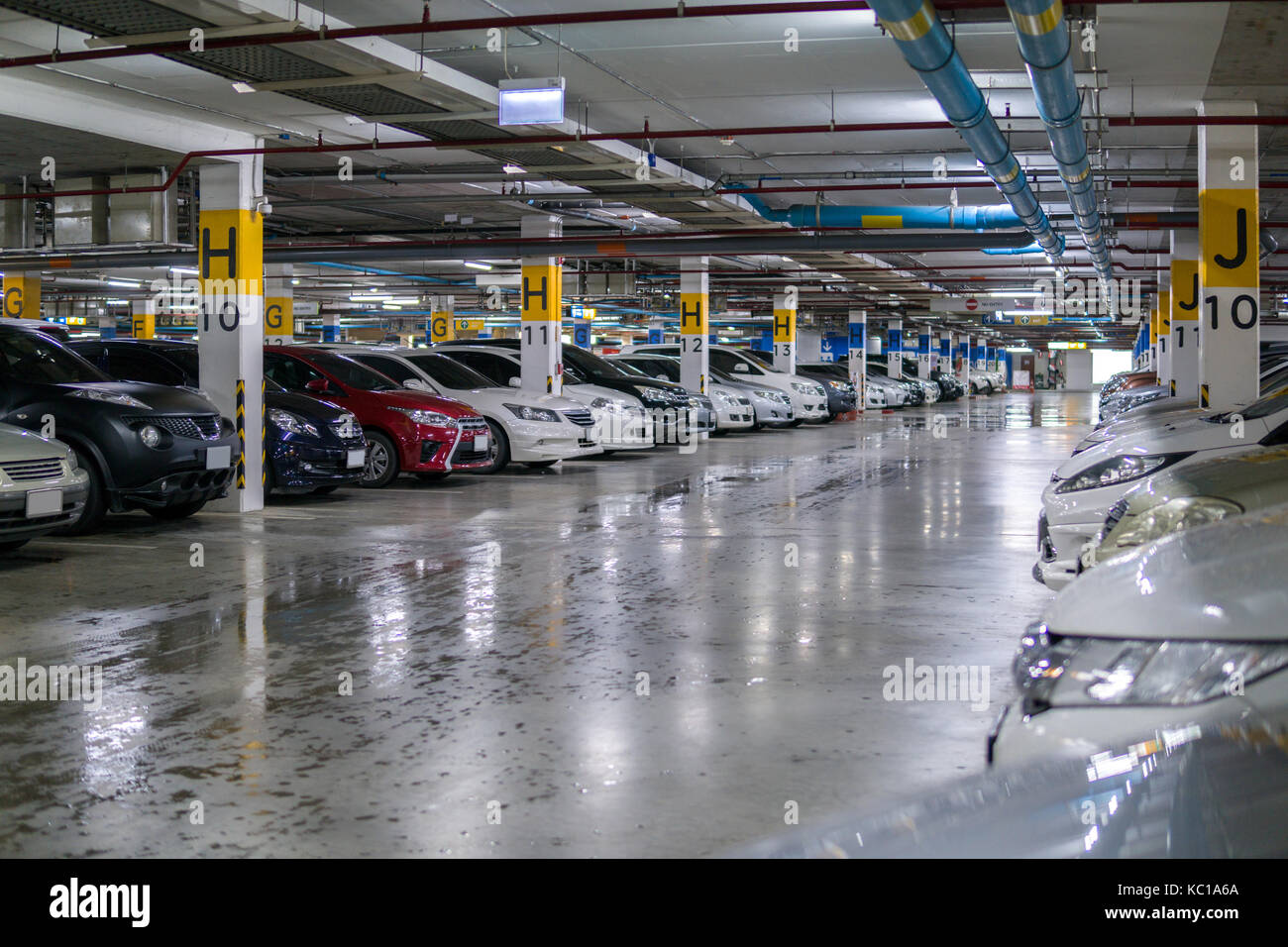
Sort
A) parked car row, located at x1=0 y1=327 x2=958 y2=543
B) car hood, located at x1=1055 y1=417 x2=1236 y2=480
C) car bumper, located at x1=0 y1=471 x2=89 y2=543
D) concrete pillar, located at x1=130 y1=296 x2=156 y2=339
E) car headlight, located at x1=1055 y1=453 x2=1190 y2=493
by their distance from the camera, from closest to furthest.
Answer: car headlight, located at x1=1055 y1=453 x2=1190 y2=493 < car hood, located at x1=1055 y1=417 x2=1236 y2=480 < car bumper, located at x1=0 y1=471 x2=89 y2=543 < parked car row, located at x1=0 y1=327 x2=958 y2=543 < concrete pillar, located at x1=130 y1=296 x2=156 y2=339

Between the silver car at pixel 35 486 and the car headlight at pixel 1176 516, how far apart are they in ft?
19.5

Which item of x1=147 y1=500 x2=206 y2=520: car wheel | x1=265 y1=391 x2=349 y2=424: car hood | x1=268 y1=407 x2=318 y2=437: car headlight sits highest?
x1=265 y1=391 x2=349 y2=424: car hood

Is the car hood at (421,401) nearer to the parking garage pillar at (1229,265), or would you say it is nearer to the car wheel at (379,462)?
the car wheel at (379,462)

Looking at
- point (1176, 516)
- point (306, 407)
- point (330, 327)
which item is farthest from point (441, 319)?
point (1176, 516)

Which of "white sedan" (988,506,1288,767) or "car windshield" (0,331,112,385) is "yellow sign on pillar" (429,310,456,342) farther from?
"white sedan" (988,506,1288,767)

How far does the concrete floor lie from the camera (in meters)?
3.31

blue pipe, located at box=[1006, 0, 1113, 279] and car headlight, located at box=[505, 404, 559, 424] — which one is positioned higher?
blue pipe, located at box=[1006, 0, 1113, 279]

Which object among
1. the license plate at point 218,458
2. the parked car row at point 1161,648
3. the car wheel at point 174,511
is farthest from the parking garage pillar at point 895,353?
the parked car row at point 1161,648

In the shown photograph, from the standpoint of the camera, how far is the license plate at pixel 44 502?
716cm

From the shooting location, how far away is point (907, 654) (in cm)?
516

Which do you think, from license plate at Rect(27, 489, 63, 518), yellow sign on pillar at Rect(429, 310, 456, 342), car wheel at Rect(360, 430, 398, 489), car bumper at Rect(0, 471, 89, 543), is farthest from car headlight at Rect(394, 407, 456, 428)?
yellow sign on pillar at Rect(429, 310, 456, 342)

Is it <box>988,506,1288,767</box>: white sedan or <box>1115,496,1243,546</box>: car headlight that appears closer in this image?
<box>988,506,1288,767</box>: white sedan

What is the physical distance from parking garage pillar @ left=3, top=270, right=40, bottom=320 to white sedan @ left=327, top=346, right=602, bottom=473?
43.7 feet
